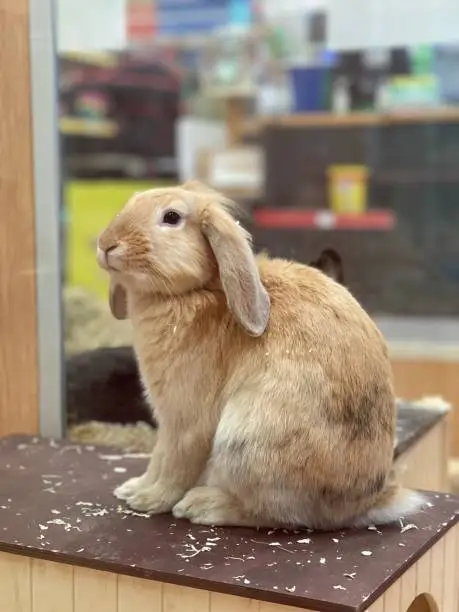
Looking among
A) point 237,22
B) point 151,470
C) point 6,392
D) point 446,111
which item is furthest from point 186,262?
point 237,22

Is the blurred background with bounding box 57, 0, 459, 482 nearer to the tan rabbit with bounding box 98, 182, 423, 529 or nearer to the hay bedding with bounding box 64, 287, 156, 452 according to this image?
the hay bedding with bounding box 64, 287, 156, 452

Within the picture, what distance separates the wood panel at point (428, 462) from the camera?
1.54m

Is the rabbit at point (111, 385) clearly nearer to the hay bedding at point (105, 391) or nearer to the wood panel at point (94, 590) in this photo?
the hay bedding at point (105, 391)

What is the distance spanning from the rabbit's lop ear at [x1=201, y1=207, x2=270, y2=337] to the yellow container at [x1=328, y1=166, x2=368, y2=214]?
200 cm

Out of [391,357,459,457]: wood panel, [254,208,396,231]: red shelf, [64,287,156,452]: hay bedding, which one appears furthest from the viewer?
[254,208,396,231]: red shelf

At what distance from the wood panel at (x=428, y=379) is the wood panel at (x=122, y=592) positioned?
160cm

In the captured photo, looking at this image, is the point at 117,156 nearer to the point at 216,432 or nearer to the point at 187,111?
the point at 187,111

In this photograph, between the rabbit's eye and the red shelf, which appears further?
the red shelf

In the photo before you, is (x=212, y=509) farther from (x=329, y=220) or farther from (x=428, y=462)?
(x=329, y=220)

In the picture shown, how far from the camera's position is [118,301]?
1.29 m

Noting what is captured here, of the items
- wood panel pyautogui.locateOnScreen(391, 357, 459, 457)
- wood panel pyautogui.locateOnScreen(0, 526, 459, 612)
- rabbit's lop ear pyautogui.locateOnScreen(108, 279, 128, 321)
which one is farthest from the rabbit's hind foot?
wood panel pyautogui.locateOnScreen(391, 357, 459, 457)

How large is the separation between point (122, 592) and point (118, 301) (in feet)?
1.36

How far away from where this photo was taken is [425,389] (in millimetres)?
2756

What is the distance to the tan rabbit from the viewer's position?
109 cm
